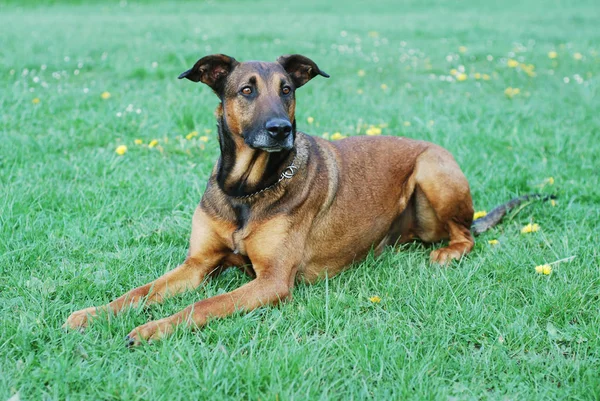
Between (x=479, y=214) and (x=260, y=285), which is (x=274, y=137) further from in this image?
(x=479, y=214)

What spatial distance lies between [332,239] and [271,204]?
54 cm

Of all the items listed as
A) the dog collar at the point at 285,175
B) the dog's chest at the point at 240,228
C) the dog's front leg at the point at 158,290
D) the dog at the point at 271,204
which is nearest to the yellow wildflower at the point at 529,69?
the dog at the point at 271,204

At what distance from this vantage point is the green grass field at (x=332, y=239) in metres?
2.80

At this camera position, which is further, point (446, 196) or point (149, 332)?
point (446, 196)

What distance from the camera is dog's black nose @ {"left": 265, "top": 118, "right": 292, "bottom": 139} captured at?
3490 mm

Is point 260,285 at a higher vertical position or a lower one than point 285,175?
lower

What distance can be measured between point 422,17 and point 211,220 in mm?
15238

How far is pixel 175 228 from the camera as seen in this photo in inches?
176

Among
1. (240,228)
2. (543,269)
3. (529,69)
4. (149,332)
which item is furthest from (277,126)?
(529,69)

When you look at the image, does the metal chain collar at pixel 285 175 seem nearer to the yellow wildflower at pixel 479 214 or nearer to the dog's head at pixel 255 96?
the dog's head at pixel 255 96

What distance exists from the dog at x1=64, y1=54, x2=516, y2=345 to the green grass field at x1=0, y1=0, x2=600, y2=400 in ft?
0.38

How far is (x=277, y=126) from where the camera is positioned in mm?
3490

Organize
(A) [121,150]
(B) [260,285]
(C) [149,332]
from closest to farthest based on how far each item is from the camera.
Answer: (C) [149,332]
(B) [260,285]
(A) [121,150]

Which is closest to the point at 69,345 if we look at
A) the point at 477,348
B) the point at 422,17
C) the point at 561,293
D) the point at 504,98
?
the point at 477,348
